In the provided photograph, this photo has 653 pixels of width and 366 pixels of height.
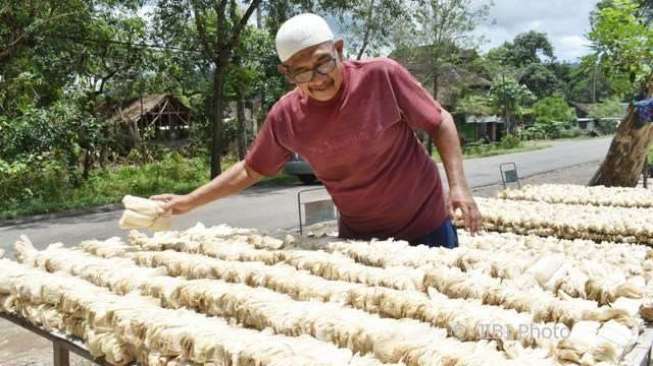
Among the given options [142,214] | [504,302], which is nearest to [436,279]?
[504,302]

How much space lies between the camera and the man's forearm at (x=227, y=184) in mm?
2463

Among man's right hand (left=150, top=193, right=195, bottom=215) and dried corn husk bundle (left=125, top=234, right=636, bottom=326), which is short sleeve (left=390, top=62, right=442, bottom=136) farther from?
man's right hand (left=150, top=193, right=195, bottom=215)

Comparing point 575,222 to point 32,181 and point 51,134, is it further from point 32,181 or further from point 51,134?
point 51,134

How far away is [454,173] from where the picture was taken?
2.13 metres

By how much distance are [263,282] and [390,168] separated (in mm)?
823

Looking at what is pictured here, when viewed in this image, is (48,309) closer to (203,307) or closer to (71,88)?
(203,307)

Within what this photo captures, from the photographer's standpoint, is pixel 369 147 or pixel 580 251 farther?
pixel 580 251

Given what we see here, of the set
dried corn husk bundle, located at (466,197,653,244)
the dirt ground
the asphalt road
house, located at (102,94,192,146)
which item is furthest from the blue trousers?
house, located at (102,94,192,146)

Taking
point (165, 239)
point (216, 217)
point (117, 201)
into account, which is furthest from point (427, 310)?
point (117, 201)

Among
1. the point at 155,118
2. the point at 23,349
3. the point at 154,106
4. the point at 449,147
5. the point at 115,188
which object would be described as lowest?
the point at 23,349

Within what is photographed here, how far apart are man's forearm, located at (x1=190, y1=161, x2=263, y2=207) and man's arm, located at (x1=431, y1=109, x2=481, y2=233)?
2.45 ft

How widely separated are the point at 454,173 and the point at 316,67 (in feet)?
1.95

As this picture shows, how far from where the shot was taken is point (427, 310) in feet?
4.45

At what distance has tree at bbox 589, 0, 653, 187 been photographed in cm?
827
